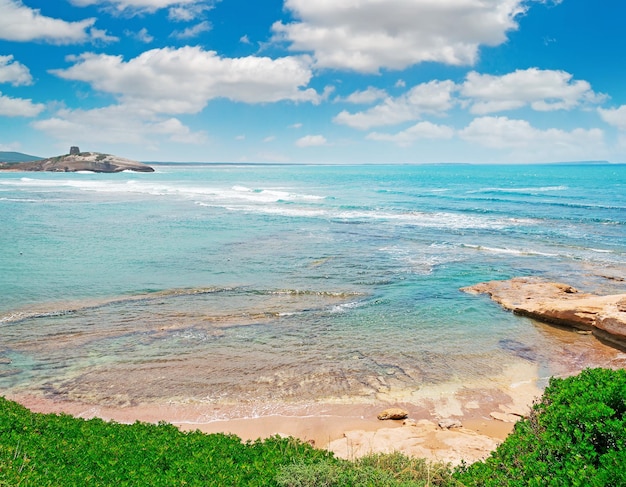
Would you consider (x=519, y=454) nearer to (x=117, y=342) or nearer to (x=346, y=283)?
(x=117, y=342)

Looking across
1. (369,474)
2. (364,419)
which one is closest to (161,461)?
(369,474)

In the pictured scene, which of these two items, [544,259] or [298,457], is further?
[544,259]

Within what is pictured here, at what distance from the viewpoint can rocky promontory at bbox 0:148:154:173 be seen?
145000 mm

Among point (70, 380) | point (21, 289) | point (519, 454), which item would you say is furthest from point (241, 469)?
point (21, 289)

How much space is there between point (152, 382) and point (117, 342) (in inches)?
120

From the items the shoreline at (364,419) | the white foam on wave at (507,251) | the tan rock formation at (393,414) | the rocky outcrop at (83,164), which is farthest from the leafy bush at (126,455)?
the rocky outcrop at (83,164)

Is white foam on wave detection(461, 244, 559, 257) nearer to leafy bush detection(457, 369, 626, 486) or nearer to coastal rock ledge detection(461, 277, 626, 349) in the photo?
coastal rock ledge detection(461, 277, 626, 349)

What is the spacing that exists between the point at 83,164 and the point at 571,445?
16108 centimetres

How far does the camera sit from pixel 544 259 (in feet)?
86.9

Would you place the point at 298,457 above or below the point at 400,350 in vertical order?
above

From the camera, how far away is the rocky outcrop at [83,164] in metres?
145

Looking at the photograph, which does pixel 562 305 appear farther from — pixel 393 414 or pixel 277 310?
pixel 277 310

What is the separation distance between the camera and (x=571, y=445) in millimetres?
5434

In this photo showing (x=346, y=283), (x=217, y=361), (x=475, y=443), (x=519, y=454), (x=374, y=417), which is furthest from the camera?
(x=346, y=283)
